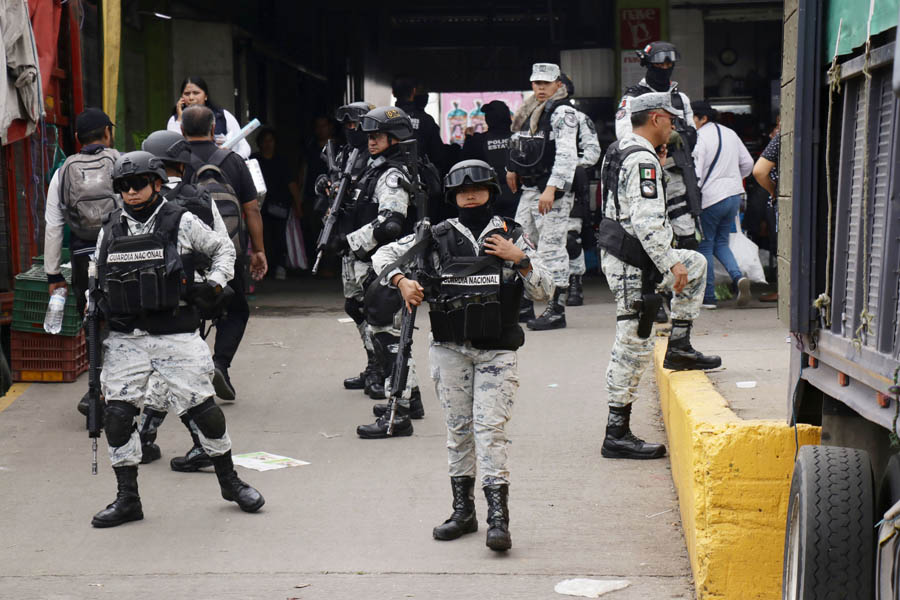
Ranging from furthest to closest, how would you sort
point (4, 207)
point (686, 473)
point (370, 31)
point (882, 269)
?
point (370, 31), point (4, 207), point (686, 473), point (882, 269)

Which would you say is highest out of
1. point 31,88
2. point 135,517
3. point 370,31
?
point 370,31

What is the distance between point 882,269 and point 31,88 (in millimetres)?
6590

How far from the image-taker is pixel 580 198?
10.7 meters

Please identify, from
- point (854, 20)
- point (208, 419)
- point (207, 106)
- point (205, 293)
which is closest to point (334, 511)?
point (208, 419)

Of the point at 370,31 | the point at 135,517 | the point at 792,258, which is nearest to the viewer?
the point at 792,258

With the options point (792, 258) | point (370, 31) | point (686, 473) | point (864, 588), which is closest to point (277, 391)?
point (686, 473)

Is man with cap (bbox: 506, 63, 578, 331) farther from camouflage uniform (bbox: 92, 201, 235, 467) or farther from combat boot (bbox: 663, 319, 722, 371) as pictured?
camouflage uniform (bbox: 92, 201, 235, 467)

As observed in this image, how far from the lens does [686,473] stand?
195 inches

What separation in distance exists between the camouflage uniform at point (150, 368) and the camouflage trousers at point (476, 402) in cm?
116

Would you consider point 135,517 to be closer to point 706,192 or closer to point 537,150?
point 537,150

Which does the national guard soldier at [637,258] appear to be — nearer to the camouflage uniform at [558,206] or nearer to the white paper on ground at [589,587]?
the white paper on ground at [589,587]

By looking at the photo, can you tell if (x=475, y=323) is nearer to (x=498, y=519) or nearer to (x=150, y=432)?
(x=498, y=519)

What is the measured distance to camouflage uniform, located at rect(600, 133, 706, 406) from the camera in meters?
6.17

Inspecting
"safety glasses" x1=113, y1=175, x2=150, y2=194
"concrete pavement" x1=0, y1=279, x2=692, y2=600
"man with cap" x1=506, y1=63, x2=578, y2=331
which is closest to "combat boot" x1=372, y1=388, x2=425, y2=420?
"concrete pavement" x1=0, y1=279, x2=692, y2=600
